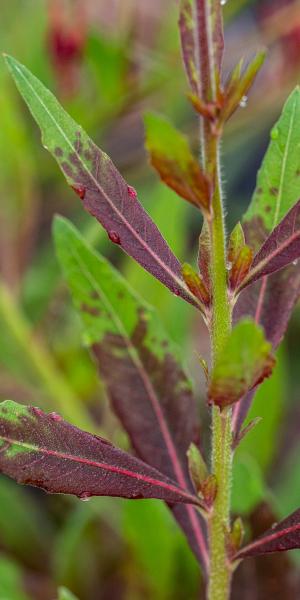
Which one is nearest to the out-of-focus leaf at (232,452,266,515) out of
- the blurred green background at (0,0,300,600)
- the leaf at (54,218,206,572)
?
the blurred green background at (0,0,300,600)

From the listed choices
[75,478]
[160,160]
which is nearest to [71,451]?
[75,478]

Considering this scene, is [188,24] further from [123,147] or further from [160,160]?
[123,147]

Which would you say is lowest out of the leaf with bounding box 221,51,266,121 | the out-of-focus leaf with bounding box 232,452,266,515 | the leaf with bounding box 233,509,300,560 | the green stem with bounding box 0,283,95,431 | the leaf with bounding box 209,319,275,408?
the leaf with bounding box 233,509,300,560

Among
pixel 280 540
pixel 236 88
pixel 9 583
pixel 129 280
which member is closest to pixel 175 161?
pixel 236 88

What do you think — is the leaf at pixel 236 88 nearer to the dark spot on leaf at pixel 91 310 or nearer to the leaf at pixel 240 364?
the leaf at pixel 240 364

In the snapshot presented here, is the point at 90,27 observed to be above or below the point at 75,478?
above

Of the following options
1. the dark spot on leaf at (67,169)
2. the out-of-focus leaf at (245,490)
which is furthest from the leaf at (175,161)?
the out-of-focus leaf at (245,490)

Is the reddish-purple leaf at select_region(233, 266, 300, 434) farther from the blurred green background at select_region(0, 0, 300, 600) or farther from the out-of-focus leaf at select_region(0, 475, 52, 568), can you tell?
the out-of-focus leaf at select_region(0, 475, 52, 568)

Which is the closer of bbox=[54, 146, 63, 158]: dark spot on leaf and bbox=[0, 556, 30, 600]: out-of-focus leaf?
bbox=[54, 146, 63, 158]: dark spot on leaf
